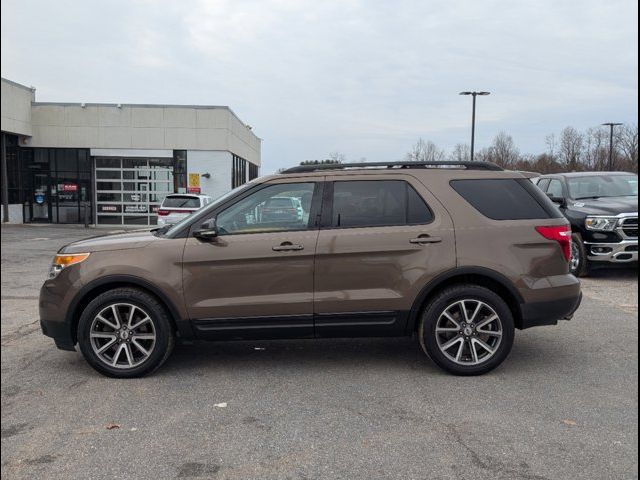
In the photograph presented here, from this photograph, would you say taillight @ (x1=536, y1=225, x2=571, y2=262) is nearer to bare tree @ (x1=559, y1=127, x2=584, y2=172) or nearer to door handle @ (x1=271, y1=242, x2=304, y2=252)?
door handle @ (x1=271, y1=242, x2=304, y2=252)

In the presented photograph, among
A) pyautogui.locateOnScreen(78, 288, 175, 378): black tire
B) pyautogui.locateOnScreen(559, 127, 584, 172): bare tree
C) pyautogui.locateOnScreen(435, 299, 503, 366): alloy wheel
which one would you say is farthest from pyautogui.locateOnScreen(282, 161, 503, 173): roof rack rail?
pyautogui.locateOnScreen(559, 127, 584, 172): bare tree

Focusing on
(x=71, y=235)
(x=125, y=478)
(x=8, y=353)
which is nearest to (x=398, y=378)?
(x=125, y=478)

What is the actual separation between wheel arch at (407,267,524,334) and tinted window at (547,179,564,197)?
6.86 meters

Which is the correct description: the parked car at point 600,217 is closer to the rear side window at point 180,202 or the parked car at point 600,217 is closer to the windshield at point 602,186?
the windshield at point 602,186

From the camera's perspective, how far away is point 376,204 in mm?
4836

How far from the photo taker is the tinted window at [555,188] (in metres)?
10.9

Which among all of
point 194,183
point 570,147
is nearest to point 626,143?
point 570,147

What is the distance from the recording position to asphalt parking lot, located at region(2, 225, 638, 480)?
323 cm

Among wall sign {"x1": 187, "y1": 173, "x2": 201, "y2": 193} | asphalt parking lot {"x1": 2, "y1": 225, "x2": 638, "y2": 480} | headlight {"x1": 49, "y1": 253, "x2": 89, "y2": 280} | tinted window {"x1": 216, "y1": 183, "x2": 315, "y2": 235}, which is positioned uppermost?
wall sign {"x1": 187, "y1": 173, "x2": 201, "y2": 193}

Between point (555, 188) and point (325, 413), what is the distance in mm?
8979

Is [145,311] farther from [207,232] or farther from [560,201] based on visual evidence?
[560,201]

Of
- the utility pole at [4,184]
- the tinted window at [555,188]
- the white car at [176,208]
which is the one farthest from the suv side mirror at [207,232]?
the utility pole at [4,184]

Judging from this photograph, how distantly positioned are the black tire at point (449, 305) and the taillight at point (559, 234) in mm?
709

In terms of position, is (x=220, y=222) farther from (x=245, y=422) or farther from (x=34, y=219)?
(x=34, y=219)
